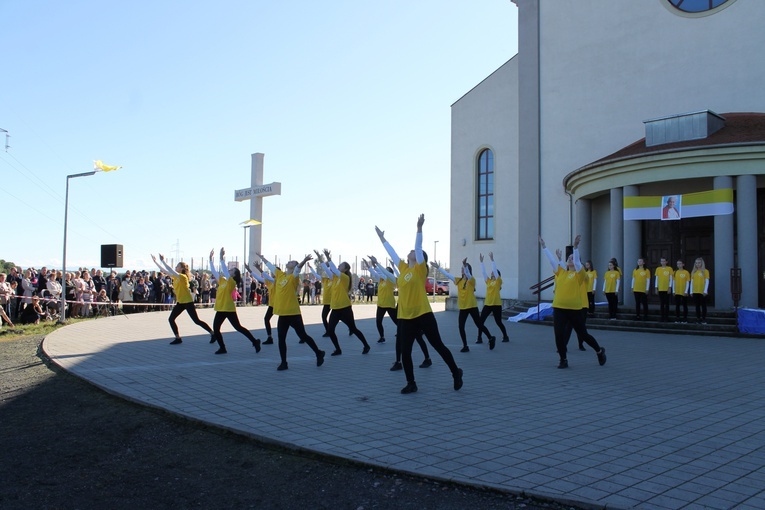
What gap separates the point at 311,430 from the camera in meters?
5.75

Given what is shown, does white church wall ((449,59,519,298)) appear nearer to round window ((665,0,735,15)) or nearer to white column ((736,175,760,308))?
round window ((665,0,735,15))

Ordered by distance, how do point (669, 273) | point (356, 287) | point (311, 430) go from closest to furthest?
1. point (311, 430)
2. point (669, 273)
3. point (356, 287)

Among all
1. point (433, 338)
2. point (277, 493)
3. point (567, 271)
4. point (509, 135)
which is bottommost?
point (277, 493)

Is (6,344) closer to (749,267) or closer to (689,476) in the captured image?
(689,476)

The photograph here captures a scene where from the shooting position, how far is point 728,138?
16609 millimetres

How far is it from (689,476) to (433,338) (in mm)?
3350

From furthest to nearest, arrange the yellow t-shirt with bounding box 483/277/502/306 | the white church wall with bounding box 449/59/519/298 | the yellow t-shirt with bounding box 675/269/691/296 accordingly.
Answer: the white church wall with bounding box 449/59/519/298
the yellow t-shirt with bounding box 675/269/691/296
the yellow t-shirt with bounding box 483/277/502/306

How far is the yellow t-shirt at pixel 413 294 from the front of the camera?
7.36 meters

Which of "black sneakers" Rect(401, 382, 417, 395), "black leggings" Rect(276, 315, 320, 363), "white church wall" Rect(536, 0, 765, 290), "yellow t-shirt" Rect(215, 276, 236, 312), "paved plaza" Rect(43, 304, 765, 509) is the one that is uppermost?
"white church wall" Rect(536, 0, 765, 290)

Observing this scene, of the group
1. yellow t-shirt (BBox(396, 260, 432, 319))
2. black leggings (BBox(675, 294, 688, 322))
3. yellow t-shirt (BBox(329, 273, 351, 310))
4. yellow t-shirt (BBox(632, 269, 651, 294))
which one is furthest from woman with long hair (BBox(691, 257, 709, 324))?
yellow t-shirt (BBox(396, 260, 432, 319))

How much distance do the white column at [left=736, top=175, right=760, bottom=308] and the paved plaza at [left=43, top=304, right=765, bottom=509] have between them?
3819 mm

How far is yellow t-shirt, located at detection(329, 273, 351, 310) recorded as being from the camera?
11664 mm

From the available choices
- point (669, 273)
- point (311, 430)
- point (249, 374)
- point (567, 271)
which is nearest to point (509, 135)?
point (669, 273)

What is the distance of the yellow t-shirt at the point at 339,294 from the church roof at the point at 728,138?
1057 cm
